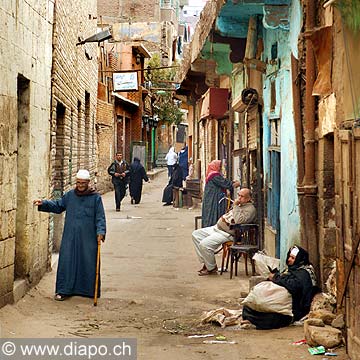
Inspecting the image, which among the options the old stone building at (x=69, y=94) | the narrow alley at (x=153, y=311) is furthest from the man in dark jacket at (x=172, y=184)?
the narrow alley at (x=153, y=311)

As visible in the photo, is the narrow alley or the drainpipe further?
the drainpipe

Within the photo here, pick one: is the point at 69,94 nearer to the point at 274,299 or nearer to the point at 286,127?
the point at 286,127

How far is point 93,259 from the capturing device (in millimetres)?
9453

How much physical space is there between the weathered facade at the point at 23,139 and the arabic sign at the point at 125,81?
19550 millimetres

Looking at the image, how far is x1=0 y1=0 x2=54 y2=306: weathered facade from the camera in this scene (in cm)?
808

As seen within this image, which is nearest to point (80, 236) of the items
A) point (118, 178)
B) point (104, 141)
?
point (118, 178)

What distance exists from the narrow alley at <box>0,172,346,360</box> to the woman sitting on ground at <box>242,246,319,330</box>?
11cm

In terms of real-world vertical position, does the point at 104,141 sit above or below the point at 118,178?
above

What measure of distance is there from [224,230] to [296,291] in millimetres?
4019

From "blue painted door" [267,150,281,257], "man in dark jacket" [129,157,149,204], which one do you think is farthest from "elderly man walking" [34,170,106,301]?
"man in dark jacket" [129,157,149,204]

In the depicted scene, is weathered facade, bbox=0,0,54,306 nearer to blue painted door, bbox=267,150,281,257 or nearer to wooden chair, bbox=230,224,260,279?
wooden chair, bbox=230,224,260,279

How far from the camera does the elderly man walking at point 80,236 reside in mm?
9391

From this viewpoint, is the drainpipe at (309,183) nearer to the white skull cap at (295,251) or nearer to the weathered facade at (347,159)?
the white skull cap at (295,251)

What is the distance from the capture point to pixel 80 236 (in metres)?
9.46
